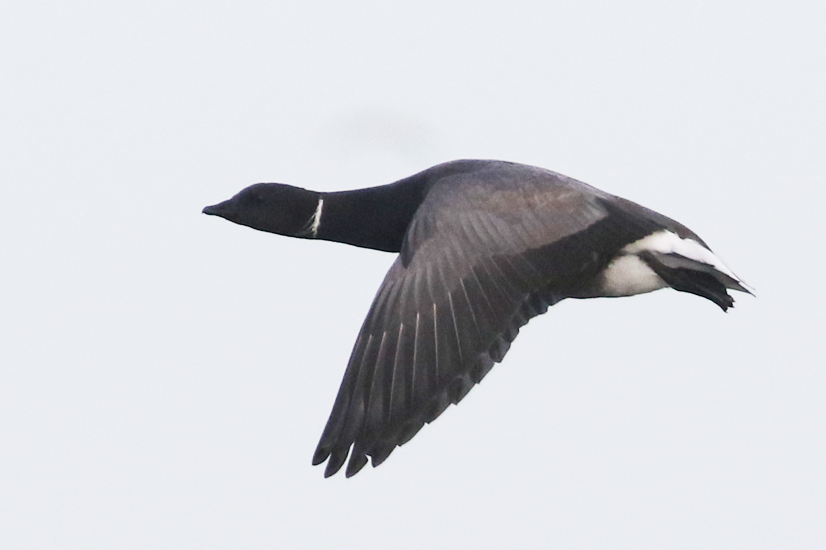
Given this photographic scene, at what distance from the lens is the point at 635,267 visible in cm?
973

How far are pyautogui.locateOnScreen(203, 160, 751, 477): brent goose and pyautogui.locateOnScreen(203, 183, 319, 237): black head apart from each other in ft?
2.64

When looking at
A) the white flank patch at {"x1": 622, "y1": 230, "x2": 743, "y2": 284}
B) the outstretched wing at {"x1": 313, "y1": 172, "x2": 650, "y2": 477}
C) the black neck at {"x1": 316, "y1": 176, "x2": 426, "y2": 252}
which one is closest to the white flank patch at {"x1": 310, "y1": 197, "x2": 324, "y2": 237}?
the black neck at {"x1": 316, "y1": 176, "x2": 426, "y2": 252}

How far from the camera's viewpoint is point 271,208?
11.0m

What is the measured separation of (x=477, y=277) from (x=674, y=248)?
154 centimetres

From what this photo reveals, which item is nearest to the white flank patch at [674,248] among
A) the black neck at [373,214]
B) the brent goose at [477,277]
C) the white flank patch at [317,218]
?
the brent goose at [477,277]

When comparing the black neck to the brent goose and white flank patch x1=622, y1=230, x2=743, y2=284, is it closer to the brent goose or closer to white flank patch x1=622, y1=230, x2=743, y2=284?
the brent goose

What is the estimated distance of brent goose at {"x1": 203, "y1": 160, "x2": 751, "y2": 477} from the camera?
330 inches

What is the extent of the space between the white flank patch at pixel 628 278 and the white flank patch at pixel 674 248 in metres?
0.07

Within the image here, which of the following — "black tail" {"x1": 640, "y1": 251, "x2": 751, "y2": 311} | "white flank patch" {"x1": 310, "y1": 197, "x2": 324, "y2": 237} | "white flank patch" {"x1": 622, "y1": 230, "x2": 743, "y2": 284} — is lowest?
"white flank patch" {"x1": 310, "y1": 197, "x2": 324, "y2": 237}

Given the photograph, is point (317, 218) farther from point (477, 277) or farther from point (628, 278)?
point (477, 277)

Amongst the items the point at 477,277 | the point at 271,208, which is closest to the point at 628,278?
the point at 477,277

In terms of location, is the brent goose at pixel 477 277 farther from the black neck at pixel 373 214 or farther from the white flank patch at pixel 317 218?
the white flank patch at pixel 317 218

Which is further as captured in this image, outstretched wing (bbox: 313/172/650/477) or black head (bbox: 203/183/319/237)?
black head (bbox: 203/183/319/237)

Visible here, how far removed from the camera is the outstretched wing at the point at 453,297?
8344 mm
